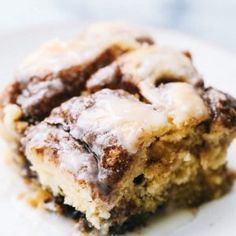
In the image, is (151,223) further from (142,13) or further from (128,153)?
(142,13)

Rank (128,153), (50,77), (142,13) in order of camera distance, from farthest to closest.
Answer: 1. (142,13)
2. (50,77)
3. (128,153)

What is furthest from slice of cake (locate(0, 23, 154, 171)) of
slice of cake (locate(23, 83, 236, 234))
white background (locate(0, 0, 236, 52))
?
white background (locate(0, 0, 236, 52))

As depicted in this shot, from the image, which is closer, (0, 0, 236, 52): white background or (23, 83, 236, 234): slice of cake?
(23, 83, 236, 234): slice of cake

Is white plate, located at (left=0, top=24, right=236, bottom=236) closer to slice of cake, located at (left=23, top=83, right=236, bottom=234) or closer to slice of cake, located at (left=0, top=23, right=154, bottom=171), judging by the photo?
slice of cake, located at (left=23, top=83, right=236, bottom=234)

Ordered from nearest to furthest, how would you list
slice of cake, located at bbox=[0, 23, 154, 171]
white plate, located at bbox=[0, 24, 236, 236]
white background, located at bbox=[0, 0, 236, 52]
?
1. white plate, located at bbox=[0, 24, 236, 236]
2. slice of cake, located at bbox=[0, 23, 154, 171]
3. white background, located at bbox=[0, 0, 236, 52]

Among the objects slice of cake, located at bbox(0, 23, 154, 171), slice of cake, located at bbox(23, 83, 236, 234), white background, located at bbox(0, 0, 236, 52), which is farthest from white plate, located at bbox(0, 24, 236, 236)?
white background, located at bbox(0, 0, 236, 52)

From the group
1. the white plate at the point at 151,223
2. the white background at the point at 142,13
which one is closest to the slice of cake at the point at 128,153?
the white plate at the point at 151,223

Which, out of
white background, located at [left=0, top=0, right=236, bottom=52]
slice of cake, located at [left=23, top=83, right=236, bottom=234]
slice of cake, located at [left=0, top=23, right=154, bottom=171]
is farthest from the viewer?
white background, located at [left=0, top=0, right=236, bottom=52]

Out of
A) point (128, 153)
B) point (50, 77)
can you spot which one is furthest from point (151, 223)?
point (50, 77)

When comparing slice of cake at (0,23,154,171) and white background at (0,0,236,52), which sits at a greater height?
slice of cake at (0,23,154,171)

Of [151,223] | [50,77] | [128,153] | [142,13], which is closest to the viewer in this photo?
[128,153]

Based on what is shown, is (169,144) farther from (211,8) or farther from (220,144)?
(211,8)
